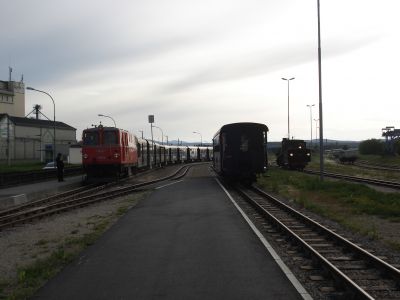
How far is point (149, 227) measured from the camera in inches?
536

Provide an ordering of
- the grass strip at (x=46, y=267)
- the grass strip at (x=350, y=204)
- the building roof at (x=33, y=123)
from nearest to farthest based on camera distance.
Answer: the grass strip at (x=46, y=267)
the grass strip at (x=350, y=204)
the building roof at (x=33, y=123)

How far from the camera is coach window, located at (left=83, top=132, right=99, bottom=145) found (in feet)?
99.8

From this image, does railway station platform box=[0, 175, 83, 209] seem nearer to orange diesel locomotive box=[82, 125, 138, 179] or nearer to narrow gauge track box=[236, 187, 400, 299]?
orange diesel locomotive box=[82, 125, 138, 179]

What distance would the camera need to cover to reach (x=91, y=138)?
3058 centimetres

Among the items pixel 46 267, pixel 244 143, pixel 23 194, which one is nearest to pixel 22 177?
pixel 23 194

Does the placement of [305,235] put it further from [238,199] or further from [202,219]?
[238,199]

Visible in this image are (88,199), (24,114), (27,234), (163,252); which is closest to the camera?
(163,252)

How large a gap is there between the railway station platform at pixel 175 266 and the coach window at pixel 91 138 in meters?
16.2

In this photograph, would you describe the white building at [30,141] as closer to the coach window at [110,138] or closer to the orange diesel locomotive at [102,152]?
the orange diesel locomotive at [102,152]

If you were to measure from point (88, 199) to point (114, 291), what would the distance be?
15.7m

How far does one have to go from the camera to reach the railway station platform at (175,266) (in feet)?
22.9

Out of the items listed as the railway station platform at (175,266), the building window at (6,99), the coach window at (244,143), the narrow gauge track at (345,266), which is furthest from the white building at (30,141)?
the narrow gauge track at (345,266)

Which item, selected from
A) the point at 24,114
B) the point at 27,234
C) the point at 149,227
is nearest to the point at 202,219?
the point at 149,227

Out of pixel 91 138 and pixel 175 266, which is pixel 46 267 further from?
pixel 91 138
